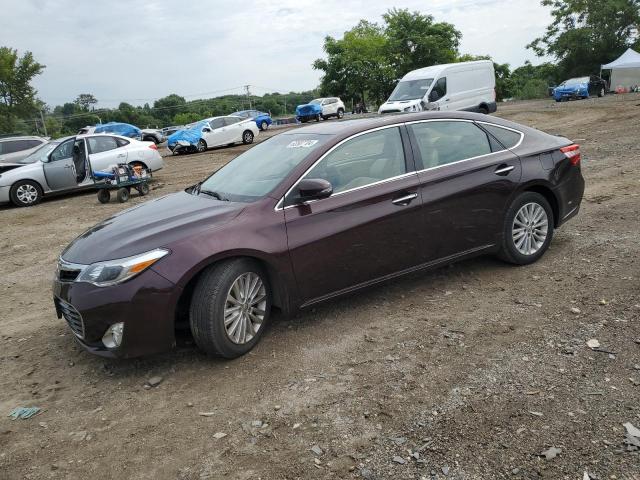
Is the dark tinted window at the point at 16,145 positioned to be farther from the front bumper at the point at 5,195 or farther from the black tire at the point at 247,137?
the black tire at the point at 247,137

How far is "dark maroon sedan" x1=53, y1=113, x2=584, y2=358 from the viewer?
144 inches

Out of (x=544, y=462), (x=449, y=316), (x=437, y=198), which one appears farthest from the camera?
(x=437, y=198)

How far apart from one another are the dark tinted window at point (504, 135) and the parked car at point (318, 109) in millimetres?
32834

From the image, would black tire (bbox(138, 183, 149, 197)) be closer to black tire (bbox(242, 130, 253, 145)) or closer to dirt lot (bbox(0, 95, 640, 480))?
dirt lot (bbox(0, 95, 640, 480))

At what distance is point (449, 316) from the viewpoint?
434 centimetres

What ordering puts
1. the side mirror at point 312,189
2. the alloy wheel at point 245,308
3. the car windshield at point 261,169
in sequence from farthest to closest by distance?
1. the car windshield at point 261,169
2. the side mirror at point 312,189
3. the alloy wheel at point 245,308

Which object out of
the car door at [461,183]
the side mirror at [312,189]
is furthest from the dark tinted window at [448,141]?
the side mirror at [312,189]

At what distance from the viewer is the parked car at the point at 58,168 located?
1271cm

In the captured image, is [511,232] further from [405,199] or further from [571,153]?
[405,199]

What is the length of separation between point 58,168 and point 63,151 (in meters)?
0.49

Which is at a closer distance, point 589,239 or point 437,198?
point 437,198

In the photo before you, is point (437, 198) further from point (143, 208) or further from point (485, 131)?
point (143, 208)

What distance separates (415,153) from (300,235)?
1364 millimetres

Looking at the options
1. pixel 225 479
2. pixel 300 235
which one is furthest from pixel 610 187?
pixel 225 479
